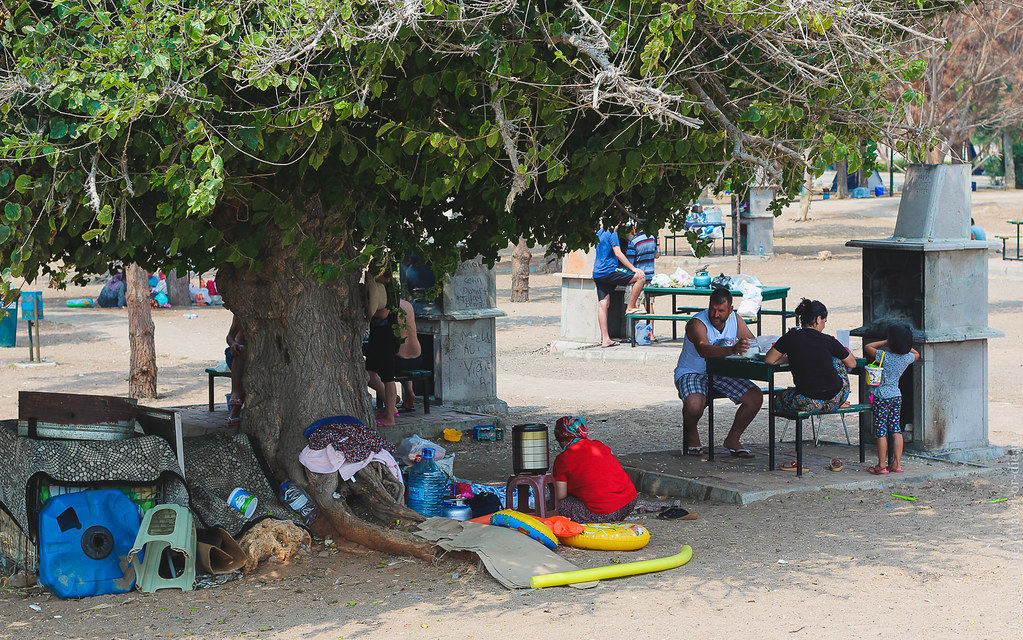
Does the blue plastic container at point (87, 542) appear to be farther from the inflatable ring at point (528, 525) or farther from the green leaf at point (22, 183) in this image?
the inflatable ring at point (528, 525)

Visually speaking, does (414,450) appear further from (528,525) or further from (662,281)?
(662,281)

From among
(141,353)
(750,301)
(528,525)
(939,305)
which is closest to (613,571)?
(528,525)

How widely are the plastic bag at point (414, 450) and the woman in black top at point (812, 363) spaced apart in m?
2.42

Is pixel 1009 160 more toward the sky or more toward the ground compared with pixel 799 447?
more toward the sky

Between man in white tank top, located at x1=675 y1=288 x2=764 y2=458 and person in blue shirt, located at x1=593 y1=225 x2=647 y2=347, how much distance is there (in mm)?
6426

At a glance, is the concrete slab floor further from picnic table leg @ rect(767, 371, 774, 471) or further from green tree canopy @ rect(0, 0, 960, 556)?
green tree canopy @ rect(0, 0, 960, 556)

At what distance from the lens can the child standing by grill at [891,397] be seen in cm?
826

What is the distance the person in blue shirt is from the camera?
15492mm

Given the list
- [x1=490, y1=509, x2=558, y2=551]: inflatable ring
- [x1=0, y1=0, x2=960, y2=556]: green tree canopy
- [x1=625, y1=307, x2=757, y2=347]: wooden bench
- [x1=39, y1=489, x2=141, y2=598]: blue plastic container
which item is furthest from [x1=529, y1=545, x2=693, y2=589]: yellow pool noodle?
[x1=625, y1=307, x2=757, y2=347]: wooden bench

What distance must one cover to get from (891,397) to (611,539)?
9.18 ft

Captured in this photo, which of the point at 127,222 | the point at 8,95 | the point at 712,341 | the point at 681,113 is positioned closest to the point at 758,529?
the point at 712,341

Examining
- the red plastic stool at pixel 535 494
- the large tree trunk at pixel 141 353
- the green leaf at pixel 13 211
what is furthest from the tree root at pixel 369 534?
the large tree trunk at pixel 141 353

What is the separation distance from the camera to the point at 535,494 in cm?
704

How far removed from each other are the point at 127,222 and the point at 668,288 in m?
9.93
